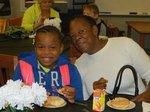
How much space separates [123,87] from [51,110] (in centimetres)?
64

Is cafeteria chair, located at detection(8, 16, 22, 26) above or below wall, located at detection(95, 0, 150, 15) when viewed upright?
below

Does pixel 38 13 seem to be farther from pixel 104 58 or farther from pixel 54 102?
pixel 54 102

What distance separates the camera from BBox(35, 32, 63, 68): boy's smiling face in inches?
69.1

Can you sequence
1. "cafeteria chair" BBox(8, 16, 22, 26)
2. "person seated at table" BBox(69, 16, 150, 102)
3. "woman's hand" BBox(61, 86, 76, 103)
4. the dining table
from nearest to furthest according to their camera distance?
the dining table
"woman's hand" BBox(61, 86, 76, 103)
"person seated at table" BBox(69, 16, 150, 102)
"cafeteria chair" BBox(8, 16, 22, 26)

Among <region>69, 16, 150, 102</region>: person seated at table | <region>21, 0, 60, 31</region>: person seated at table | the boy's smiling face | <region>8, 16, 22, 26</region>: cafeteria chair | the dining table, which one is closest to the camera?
the dining table

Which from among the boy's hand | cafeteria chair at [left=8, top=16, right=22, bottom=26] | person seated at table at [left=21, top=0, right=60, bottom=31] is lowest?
cafeteria chair at [left=8, top=16, right=22, bottom=26]

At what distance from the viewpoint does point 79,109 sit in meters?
1.43

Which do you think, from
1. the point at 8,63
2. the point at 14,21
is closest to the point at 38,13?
the point at 14,21

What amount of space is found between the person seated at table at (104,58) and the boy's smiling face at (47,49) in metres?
0.14

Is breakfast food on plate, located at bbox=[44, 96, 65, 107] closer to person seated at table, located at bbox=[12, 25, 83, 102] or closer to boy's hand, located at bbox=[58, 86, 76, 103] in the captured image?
boy's hand, located at bbox=[58, 86, 76, 103]

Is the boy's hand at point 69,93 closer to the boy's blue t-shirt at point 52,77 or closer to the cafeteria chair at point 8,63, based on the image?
the boy's blue t-shirt at point 52,77

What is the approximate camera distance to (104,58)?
1.95 m

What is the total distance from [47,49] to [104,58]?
1.26 feet

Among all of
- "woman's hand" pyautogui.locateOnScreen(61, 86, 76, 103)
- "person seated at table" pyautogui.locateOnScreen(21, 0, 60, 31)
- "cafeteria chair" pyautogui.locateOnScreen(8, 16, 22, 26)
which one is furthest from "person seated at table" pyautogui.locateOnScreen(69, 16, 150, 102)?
"cafeteria chair" pyautogui.locateOnScreen(8, 16, 22, 26)
